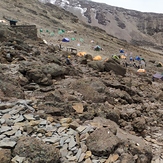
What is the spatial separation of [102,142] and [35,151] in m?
1.60

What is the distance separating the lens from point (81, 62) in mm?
16688

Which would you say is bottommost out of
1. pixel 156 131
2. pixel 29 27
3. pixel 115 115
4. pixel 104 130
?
pixel 156 131

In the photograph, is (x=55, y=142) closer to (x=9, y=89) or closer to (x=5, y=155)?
(x=5, y=155)

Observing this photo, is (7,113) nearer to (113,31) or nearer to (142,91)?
(142,91)

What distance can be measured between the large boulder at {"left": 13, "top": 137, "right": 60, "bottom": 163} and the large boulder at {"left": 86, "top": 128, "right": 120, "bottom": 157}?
0.89 meters

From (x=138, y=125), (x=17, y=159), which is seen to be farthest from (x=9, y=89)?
(x=138, y=125)

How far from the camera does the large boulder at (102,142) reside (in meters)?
5.09

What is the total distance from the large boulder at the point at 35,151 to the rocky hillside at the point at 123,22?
90.0m

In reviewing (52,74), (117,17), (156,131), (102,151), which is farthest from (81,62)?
(117,17)

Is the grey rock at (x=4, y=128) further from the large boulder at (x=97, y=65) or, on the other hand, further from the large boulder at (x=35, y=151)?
the large boulder at (x=97, y=65)

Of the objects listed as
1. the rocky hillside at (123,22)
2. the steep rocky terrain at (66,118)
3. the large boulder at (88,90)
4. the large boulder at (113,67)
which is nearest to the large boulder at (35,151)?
the steep rocky terrain at (66,118)

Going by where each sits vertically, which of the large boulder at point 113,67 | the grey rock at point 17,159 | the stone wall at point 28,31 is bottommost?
the large boulder at point 113,67

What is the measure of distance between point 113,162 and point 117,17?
10870cm

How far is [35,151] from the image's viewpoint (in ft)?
15.0
